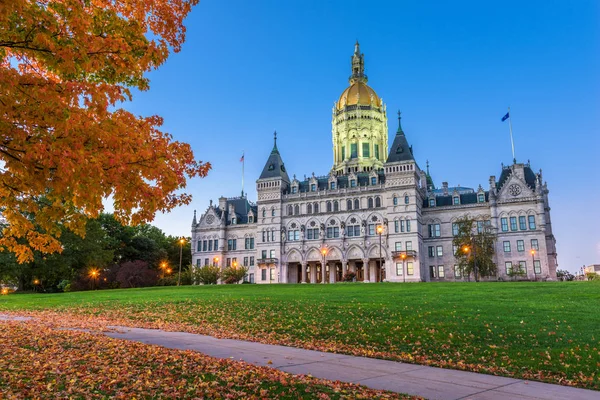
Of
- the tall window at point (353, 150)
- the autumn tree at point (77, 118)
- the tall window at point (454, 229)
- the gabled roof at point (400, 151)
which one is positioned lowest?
the autumn tree at point (77, 118)

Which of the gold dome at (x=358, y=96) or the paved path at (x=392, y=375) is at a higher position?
the gold dome at (x=358, y=96)

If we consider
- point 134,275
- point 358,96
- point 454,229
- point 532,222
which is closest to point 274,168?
point 358,96

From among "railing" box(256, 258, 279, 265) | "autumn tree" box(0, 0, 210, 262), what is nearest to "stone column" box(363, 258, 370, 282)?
"railing" box(256, 258, 279, 265)

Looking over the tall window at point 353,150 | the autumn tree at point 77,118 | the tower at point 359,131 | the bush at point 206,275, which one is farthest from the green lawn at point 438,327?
the tall window at point 353,150

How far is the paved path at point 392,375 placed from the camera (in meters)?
8.32

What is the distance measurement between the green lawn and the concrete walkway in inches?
33.8

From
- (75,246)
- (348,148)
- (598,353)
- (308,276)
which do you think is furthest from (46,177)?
(348,148)

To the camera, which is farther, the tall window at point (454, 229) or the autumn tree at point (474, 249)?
the tall window at point (454, 229)

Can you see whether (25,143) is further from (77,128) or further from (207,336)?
(207,336)

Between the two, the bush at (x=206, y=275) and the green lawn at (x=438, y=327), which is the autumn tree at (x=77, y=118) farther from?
the bush at (x=206, y=275)

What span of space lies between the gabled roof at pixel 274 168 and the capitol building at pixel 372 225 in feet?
0.63

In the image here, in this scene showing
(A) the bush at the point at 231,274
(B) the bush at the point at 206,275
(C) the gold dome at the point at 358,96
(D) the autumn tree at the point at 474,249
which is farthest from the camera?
(C) the gold dome at the point at 358,96

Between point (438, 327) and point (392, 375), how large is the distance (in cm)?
660

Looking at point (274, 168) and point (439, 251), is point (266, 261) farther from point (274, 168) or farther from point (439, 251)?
point (439, 251)
